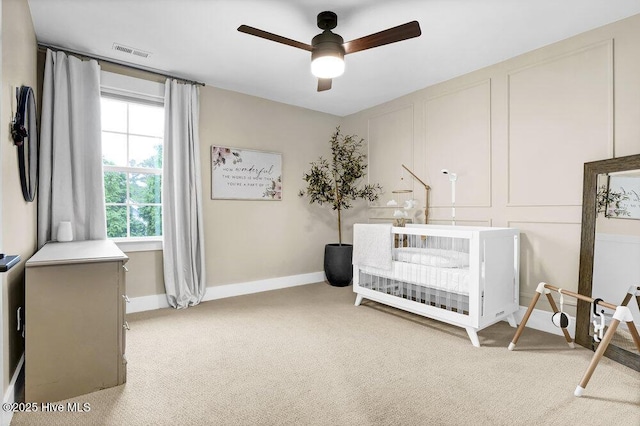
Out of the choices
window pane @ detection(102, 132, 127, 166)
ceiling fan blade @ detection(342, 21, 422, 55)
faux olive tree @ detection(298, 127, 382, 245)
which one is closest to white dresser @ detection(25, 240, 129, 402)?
window pane @ detection(102, 132, 127, 166)

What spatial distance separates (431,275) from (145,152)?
2971 millimetres

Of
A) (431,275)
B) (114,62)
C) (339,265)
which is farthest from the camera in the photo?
(339,265)

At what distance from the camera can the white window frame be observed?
306 cm

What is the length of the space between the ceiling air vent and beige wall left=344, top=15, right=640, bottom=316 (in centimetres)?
280

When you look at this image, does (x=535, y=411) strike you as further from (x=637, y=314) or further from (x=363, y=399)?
(x=637, y=314)

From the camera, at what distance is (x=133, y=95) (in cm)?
322

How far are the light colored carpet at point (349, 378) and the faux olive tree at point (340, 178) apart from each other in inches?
72.5

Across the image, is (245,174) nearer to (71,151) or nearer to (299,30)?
(71,151)

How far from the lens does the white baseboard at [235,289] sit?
3.22 meters

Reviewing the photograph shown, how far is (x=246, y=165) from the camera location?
3.90 meters

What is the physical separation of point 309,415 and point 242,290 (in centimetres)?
244

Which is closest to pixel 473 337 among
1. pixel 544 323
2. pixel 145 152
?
pixel 544 323

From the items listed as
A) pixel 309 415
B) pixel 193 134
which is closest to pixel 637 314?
pixel 309 415

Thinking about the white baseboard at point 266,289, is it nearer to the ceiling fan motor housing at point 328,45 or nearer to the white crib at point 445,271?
the white crib at point 445,271
